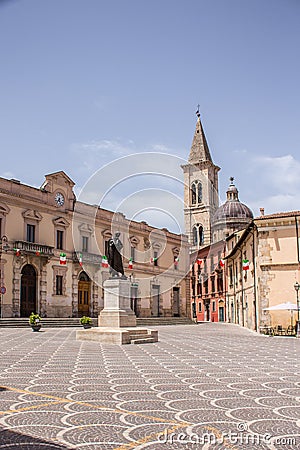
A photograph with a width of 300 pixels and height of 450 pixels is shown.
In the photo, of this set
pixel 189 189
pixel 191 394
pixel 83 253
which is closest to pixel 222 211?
pixel 189 189

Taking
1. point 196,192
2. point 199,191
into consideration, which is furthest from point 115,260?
point 196,192

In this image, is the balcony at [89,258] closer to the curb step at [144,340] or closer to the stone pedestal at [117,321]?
the stone pedestal at [117,321]

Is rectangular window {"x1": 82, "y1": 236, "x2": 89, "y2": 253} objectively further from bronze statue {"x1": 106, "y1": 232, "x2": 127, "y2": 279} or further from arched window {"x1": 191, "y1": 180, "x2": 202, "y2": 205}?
arched window {"x1": 191, "y1": 180, "x2": 202, "y2": 205}

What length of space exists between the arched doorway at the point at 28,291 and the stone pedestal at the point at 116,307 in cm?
1962

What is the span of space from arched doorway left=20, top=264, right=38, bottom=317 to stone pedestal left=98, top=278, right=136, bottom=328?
19.6 meters

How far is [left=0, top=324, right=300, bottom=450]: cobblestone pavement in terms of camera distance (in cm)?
525

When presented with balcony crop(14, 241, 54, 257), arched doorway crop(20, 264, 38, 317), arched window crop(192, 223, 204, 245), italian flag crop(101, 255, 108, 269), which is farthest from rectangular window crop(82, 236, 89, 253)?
arched window crop(192, 223, 204, 245)

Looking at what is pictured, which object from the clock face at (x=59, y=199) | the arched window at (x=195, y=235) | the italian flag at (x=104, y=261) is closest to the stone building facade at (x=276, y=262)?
the italian flag at (x=104, y=261)

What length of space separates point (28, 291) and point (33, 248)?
3554 mm

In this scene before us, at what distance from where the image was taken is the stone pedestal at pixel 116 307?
19.9 meters

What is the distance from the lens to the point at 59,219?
42.7 meters

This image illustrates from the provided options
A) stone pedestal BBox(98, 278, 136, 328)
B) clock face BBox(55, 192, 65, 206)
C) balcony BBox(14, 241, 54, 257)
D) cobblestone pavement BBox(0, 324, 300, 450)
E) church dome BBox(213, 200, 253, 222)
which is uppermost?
church dome BBox(213, 200, 253, 222)

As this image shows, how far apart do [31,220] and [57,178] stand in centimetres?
538

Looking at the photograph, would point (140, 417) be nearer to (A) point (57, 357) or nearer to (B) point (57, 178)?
(A) point (57, 357)
